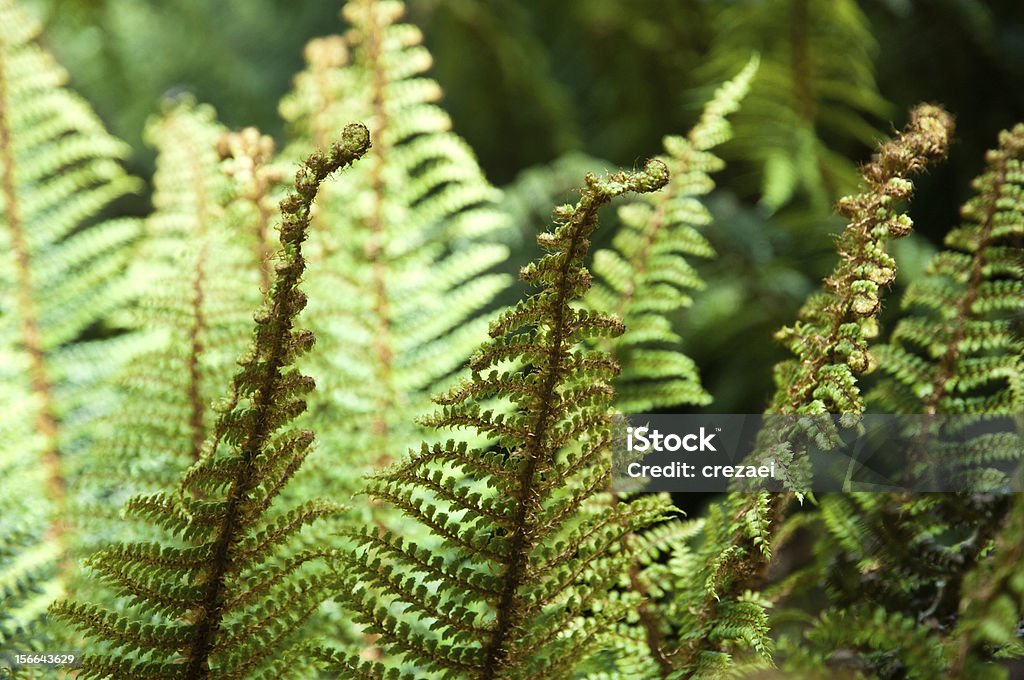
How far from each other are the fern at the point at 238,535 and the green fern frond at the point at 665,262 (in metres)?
0.36

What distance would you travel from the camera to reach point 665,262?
31.6 inches

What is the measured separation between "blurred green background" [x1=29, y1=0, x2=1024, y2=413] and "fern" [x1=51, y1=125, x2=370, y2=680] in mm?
790

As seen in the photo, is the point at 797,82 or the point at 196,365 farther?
the point at 797,82

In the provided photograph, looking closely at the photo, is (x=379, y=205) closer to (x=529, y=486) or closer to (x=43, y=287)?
(x=43, y=287)

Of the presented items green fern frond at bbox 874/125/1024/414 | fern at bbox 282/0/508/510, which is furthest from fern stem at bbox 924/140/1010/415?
fern at bbox 282/0/508/510

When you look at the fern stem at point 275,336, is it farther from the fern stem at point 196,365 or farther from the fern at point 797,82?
the fern at point 797,82

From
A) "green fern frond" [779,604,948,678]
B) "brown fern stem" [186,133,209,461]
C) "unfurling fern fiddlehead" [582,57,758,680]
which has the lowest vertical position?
"green fern frond" [779,604,948,678]

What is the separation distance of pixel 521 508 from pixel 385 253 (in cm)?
45

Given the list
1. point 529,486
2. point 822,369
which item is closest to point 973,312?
point 822,369

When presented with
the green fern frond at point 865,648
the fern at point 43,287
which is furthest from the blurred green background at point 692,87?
the green fern frond at point 865,648

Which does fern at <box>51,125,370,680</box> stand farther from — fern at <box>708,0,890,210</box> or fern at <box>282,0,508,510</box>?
fern at <box>708,0,890,210</box>

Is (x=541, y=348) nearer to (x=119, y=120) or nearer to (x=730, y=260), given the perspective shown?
(x=730, y=260)

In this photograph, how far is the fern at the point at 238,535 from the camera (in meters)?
0.47

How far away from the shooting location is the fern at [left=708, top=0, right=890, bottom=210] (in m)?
1.33
